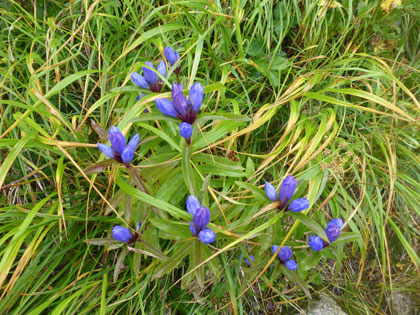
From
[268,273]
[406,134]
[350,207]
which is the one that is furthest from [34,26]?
[406,134]

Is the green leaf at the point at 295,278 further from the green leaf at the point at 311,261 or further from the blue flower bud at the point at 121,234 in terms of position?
the blue flower bud at the point at 121,234

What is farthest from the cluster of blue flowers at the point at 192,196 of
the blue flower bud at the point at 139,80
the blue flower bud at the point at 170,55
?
the blue flower bud at the point at 170,55

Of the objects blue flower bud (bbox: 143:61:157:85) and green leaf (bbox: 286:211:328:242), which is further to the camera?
blue flower bud (bbox: 143:61:157:85)

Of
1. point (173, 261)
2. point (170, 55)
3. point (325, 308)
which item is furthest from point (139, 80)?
point (325, 308)

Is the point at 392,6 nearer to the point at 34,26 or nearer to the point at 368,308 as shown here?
the point at 368,308

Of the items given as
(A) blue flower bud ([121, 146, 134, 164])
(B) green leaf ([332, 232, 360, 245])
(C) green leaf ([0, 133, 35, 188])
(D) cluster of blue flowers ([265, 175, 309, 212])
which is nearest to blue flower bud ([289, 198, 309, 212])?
(D) cluster of blue flowers ([265, 175, 309, 212])

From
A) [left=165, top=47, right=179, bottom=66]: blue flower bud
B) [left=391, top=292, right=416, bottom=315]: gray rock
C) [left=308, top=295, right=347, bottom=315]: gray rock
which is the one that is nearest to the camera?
[left=165, top=47, right=179, bottom=66]: blue flower bud

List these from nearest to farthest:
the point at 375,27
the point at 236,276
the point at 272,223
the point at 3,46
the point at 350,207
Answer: the point at 272,223 → the point at 236,276 → the point at 350,207 → the point at 3,46 → the point at 375,27

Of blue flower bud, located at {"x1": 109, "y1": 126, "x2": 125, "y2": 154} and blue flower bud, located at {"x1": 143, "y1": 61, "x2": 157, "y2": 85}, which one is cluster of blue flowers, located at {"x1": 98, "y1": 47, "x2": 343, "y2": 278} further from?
blue flower bud, located at {"x1": 143, "y1": 61, "x2": 157, "y2": 85}
